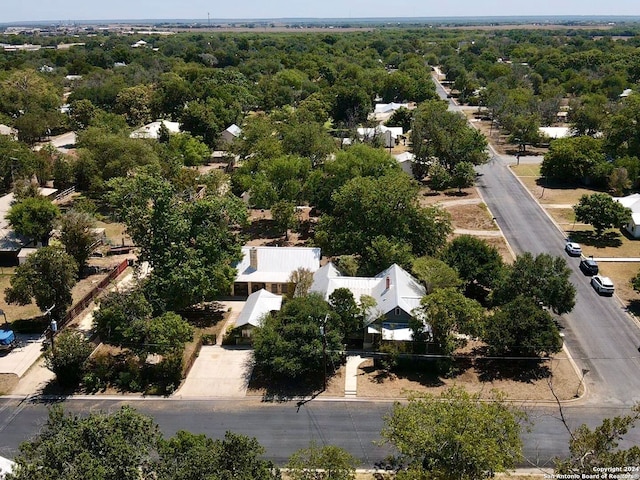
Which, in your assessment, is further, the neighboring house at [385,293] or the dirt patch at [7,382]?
the neighboring house at [385,293]

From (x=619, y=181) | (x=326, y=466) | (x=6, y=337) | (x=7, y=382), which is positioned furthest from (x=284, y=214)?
(x=619, y=181)

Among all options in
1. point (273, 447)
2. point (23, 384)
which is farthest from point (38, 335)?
point (273, 447)

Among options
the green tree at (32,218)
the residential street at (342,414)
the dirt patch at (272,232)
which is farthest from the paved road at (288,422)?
the dirt patch at (272,232)

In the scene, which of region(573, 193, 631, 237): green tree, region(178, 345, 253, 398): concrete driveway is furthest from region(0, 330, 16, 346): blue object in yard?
region(573, 193, 631, 237): green tree

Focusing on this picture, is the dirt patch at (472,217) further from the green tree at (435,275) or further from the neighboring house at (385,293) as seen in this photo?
the neighboring house at (385,293)

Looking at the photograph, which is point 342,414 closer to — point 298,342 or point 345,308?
point 298,342

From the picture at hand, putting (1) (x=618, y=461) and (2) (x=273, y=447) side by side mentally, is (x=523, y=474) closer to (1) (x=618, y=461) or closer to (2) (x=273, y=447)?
(1) (x=618, y=461)
